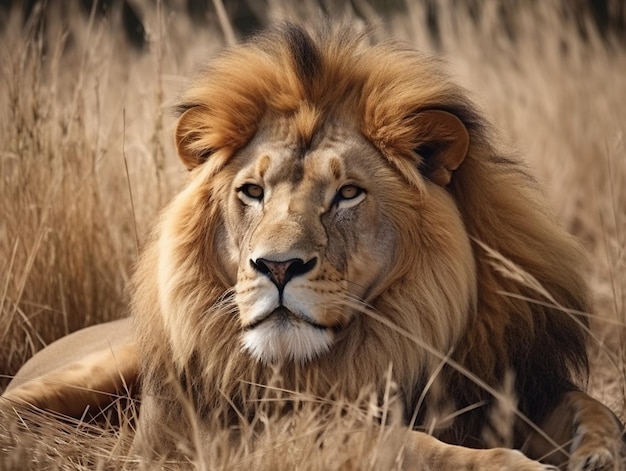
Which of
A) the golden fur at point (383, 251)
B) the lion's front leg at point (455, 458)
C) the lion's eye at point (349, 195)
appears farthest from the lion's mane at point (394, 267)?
the lion's front leg at point (455, 458)

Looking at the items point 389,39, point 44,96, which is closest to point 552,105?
point 44,96

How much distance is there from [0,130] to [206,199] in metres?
2.01

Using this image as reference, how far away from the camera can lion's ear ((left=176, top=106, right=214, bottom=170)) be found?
357cm

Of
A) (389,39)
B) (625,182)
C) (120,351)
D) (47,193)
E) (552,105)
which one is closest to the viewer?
(389,39)

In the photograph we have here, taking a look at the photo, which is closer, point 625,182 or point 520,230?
point 520,230

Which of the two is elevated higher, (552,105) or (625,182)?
(552,105)

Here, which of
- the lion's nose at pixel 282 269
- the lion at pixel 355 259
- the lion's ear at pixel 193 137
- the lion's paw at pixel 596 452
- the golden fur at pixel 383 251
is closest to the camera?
the lion's paw at pixel 596 452

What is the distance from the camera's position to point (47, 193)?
4840 millimetres

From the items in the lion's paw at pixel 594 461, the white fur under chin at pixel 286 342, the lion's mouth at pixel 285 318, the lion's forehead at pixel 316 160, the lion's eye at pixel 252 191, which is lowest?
the lion's paw at pixel 594 461

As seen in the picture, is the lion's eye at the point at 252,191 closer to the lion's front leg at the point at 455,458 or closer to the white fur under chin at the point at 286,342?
the white fur under chin at the point at 286,342

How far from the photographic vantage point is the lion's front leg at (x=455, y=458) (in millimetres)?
2842

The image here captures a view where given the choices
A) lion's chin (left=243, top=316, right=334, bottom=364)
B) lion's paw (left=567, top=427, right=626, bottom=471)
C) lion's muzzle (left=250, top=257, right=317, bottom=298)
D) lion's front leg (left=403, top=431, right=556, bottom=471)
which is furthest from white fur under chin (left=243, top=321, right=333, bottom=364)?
lion's paw (left=567, top=427, right=626, bottom=471)

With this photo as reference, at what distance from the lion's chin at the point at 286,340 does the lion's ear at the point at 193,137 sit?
701mm

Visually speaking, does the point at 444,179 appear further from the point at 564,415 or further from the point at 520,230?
the point at 564,415
